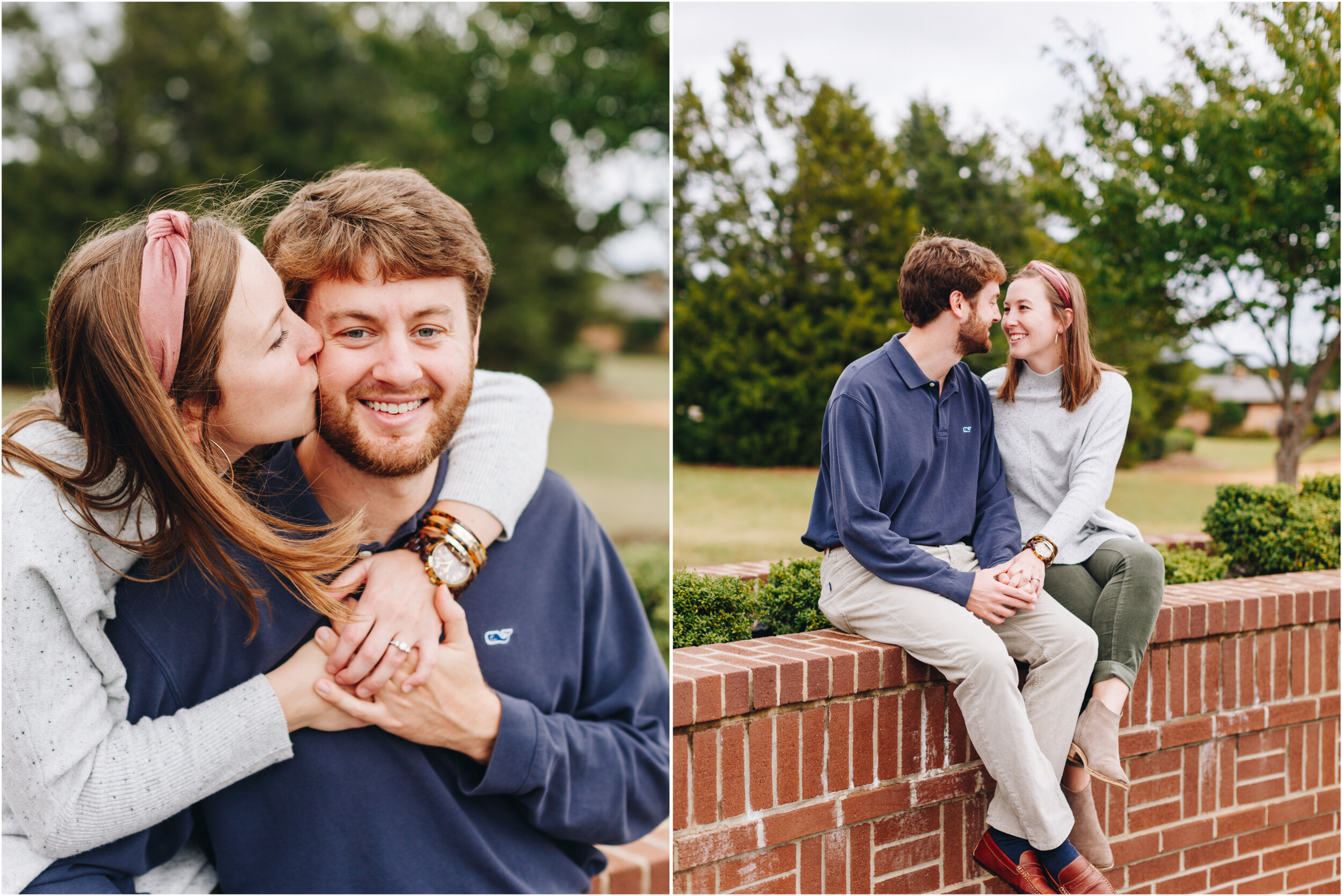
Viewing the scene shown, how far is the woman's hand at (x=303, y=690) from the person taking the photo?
6.54 ft

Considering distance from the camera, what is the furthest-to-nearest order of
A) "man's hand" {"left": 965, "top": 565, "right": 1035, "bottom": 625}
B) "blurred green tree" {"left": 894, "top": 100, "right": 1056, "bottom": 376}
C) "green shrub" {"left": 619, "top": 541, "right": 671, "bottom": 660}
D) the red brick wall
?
"blurred green tree" {"left": 894, "top": 100, "right": 1056, "bottom": 376} → "green shrub" {"left": 619, "top": 541, "right": 671, "bottom": 660} → "man's hand" {"left": 965, "top": 565, "right": 1035, "bottom": 625} → the red brick wall

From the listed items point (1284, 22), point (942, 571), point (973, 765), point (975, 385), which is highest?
point (1284, 22)

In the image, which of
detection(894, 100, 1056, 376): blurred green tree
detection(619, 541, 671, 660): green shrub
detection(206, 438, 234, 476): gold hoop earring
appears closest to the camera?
detection(206, 438, 234, 476): gold hoop earring

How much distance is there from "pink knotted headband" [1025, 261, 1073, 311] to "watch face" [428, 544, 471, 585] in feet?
6.18

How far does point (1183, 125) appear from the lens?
5211 millimetres

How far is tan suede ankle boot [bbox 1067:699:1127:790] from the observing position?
275 centimetres

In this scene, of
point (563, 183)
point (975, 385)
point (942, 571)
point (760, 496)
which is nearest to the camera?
point (942, 571)

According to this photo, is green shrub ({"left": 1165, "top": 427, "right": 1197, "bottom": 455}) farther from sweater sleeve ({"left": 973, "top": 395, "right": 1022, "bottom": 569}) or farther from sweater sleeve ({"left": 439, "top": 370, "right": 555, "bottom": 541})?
sweater sleeve ({"left": 439, "top": 370, "right": 555, "bottom": 541})

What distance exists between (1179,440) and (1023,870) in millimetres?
3335

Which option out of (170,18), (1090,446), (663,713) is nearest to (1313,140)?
(1090,446)

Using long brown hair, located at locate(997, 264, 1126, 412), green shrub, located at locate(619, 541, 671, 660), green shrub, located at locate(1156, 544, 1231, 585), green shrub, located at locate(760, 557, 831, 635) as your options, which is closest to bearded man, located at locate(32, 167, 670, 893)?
green shrub, located at locate(760, 557, 831, 635)

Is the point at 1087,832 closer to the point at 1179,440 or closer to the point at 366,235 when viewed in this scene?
the point at 366,235

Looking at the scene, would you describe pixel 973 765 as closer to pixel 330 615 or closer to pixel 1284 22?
pixel 330 615

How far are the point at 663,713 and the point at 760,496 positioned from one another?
14.9 ft
